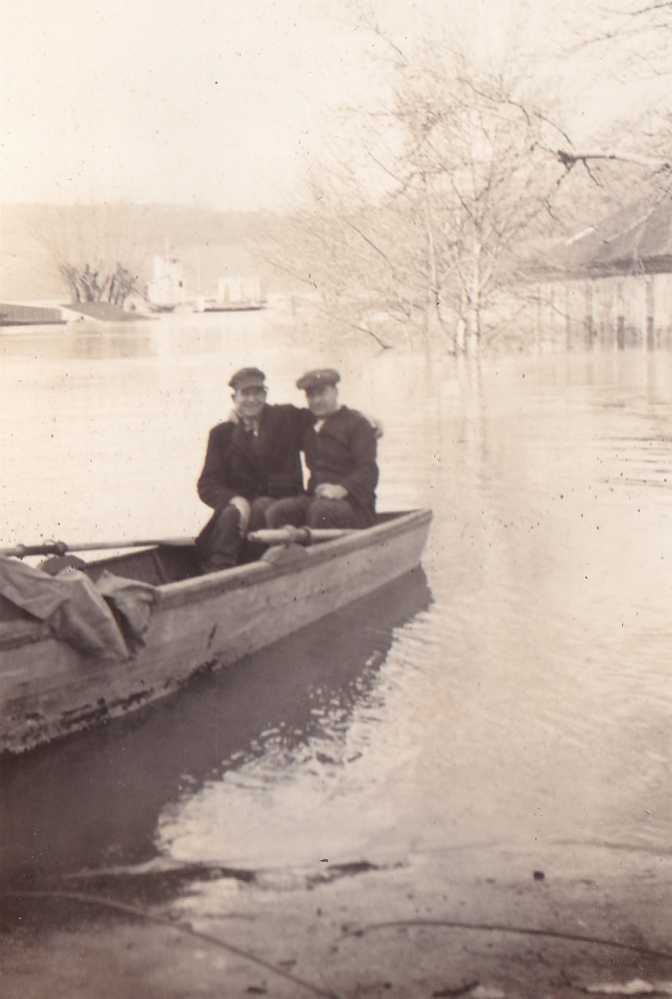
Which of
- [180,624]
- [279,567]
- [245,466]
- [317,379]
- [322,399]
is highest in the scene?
[317,379]

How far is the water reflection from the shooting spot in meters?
4.62

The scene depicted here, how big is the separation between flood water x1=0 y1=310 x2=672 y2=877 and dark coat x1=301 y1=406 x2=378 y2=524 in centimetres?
81

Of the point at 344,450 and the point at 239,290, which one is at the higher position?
the point at 239,290

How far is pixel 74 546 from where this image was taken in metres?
7.08

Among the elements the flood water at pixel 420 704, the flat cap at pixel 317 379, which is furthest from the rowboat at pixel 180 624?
the flat cap at pixel 317 379

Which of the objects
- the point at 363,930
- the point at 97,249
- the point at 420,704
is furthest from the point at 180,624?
the point at 97,249

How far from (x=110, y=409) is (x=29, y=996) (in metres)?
17.8

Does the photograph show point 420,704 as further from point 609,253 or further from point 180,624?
point 609,253

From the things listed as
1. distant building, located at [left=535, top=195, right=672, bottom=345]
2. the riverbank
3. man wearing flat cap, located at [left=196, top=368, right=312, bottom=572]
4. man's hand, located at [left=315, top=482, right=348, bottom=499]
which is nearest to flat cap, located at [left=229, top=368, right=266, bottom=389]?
man wearing flat cap, located at [left=196, top=368, right=312, bottom=572]

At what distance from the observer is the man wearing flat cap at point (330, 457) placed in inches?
313

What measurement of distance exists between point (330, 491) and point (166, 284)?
771 cm

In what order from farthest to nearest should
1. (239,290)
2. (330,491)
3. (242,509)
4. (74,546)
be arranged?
(239,290) → (330,491) → (242,509) → (74,546)

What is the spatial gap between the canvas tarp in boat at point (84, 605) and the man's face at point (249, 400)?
214cm

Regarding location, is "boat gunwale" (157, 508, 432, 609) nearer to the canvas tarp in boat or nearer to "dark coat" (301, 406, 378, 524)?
the canvas tarp in boat
